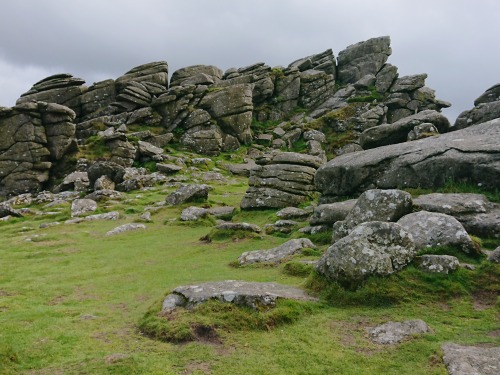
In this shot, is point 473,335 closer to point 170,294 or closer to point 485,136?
point 170,294

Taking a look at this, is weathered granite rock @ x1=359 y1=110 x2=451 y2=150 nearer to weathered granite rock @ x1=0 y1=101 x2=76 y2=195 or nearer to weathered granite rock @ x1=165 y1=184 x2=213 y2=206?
weathered granite rock @ x1=165 y1=184 x2=213 y2=206

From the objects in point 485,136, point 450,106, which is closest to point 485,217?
point 485,136

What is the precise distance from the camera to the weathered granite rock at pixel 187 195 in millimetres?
49656

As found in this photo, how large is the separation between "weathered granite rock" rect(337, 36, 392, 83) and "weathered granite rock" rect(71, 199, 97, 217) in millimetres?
87706

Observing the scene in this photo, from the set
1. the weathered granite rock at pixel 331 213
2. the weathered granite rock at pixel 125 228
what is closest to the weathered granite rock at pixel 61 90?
the weathered granite rock at pixel 125 228

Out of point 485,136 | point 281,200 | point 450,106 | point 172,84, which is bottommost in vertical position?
point 281,200

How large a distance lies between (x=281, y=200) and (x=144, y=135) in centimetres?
5185

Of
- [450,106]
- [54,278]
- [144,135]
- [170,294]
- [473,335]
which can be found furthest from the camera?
[450,106]

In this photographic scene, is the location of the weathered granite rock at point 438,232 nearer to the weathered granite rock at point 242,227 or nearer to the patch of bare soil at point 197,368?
the patch of bare soil at point 197,368

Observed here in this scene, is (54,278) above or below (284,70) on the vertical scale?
below

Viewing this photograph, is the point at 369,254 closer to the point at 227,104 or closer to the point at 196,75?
the point at 227,104

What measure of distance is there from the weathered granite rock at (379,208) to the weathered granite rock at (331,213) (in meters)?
5.90

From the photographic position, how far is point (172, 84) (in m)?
111

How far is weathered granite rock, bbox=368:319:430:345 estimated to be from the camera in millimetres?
13219
